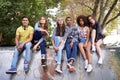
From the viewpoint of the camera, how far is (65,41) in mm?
9305

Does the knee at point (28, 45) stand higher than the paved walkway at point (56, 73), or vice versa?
the knee at point (28, 45)

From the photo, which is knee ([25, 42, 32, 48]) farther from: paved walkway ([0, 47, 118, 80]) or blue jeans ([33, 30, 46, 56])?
paved walkway ([0, 47, 118, 80])

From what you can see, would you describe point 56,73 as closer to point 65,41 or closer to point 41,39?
point 65,41

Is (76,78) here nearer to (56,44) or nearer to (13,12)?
(56,44)

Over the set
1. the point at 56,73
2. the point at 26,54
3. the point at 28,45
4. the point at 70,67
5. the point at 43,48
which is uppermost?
the point at 28,45

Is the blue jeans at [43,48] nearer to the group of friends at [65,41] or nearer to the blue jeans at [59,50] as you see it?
the group of friends at [65,41]

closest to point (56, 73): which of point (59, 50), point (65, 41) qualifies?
point (59, 50)

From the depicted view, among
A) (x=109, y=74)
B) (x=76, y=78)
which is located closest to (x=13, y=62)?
(x=76, y=78)

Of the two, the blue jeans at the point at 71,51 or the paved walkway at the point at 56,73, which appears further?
the paved walkway at the point at 56,73

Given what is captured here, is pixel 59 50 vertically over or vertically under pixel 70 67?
over

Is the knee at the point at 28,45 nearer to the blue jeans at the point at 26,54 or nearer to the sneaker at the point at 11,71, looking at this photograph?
the blue jeans at the point at 26,54

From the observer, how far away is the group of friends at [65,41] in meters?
9.21

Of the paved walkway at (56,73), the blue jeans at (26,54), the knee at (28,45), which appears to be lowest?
the paved walkway at (56,73)

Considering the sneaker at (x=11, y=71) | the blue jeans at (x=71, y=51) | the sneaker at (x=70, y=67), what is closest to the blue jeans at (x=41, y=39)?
the blue jeans at (x=71, y=51)
